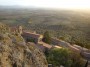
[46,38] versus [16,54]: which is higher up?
[16,54]

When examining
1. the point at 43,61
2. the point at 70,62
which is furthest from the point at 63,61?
the point at 43,61

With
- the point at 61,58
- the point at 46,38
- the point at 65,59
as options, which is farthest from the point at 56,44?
the point at 61,58

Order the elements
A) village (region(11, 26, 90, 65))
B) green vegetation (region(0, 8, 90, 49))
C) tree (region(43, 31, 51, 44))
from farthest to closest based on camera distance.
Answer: green vegetation (region(0, 8, 90, 49))
tree (region(43, 31, 51, 44))
village (region(11, 26, 90, 65))

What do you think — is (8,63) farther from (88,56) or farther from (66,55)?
(88,56)

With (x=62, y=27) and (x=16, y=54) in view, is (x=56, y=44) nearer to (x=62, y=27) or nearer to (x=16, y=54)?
(x=16, y=54)

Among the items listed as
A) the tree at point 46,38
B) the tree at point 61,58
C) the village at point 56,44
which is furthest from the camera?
the tree at point 46,38

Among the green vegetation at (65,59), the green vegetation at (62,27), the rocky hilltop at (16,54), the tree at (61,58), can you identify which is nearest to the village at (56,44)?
the green vegetation at (62,27)

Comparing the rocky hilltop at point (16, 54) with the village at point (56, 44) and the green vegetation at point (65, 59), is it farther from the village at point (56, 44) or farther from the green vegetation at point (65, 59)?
the village at point (56, 44)

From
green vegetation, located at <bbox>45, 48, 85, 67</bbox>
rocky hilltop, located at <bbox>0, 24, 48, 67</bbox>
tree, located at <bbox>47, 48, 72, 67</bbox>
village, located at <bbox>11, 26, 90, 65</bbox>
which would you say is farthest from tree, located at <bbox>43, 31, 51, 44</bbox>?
rocky hilltop, located at <bbox>0, 24, 48, 67</bbox>

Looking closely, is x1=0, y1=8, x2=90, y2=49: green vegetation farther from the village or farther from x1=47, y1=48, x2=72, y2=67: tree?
x1=47, y1=48, x2=72, y2=67: tree
